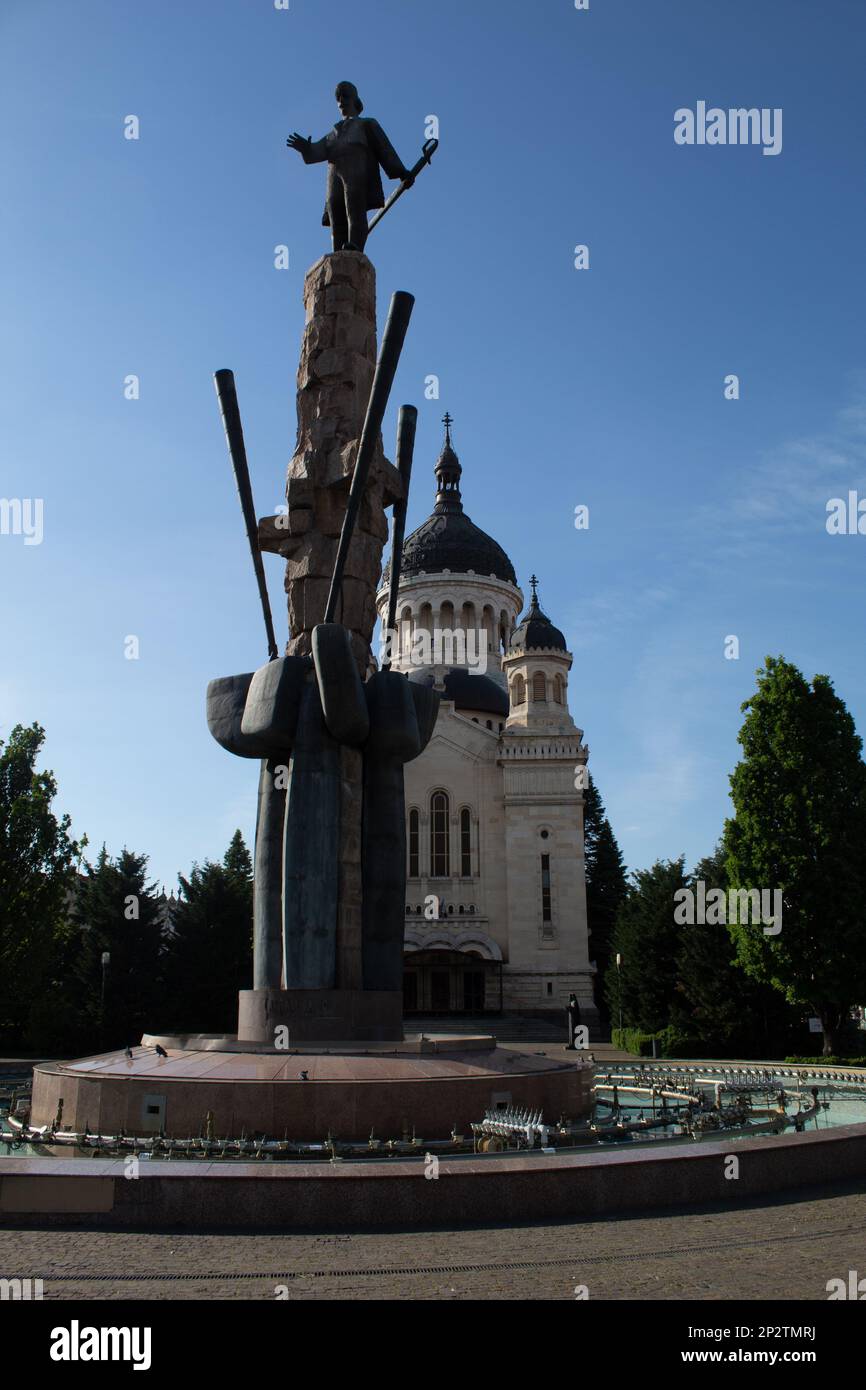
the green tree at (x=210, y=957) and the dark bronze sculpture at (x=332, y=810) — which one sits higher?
the dark bronze sculpture at (x=332, y=810)

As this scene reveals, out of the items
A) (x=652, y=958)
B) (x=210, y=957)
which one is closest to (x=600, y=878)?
(x=652, y=958)

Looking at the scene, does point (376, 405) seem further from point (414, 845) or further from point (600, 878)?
point (600, 878)

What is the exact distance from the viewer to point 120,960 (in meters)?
35.9

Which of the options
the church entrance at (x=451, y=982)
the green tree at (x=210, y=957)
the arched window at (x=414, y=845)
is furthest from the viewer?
the arched window at (x=414, y=845)

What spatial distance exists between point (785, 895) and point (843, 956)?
2.06 metres

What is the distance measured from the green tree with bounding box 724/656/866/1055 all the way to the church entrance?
19676 mm

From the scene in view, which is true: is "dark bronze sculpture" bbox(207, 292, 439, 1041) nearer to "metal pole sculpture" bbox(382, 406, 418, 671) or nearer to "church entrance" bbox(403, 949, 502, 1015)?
"metal pole sculpture" bbox(382, 406, 418, 671)

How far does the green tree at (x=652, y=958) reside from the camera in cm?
3675

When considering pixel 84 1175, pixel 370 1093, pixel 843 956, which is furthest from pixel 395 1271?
pixel 843 956

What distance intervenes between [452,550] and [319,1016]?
53.7 metres

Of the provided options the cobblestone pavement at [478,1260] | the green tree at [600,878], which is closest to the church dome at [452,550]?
the green tree at [600,878]

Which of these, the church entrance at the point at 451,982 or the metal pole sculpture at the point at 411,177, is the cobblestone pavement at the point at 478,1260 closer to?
the metal pole sculpture at the point at 411,177
